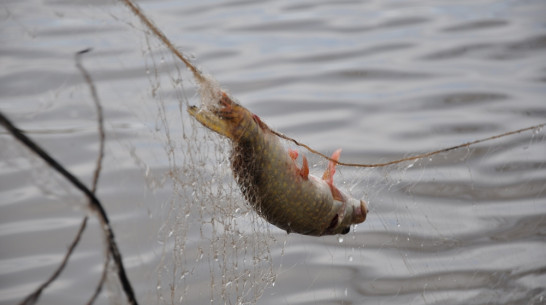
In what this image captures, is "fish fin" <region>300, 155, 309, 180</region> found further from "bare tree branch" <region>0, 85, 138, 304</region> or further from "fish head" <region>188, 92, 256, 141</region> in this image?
"bare tree branch" <region>0, 85, 138, 304</region>

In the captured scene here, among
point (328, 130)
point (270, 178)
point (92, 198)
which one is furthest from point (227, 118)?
point (328, 130)

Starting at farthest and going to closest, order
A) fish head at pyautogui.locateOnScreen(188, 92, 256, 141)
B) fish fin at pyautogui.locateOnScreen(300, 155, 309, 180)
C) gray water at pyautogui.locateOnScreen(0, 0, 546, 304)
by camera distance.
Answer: gray water at pyautogui.locateOnScreen(0, 0, 546, 304) < fish fin at pyautogui.locateOnScreen(300, 155, 309, 180) < fish head at pyautogui.locateOnScreen(188, 92, 256, 141)

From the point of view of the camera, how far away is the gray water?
9.31ft

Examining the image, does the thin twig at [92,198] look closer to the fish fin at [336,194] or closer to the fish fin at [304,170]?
the fish fin at [304,170]

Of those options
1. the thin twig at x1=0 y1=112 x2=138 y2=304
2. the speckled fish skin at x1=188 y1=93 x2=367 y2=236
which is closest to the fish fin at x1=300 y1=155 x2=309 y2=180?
the speckled fish skin at x1=188 y1=93 x2=367 y2=236

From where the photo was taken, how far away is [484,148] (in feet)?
12.4

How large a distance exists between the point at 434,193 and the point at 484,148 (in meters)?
0.48

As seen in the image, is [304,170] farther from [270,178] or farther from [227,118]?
[227,118]

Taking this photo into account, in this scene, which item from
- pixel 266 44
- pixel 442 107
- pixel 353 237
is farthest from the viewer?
pixel 266 44

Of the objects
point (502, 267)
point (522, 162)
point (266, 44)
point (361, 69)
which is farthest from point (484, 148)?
point (266, 44)

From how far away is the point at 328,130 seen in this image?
405 centimetres

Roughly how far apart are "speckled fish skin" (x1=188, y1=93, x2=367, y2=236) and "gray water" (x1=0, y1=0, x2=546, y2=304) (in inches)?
4.9

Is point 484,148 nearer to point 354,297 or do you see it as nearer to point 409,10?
point 354,297

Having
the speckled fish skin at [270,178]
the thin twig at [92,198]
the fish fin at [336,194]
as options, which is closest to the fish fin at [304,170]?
the speckled fish skin at [270,178]
